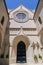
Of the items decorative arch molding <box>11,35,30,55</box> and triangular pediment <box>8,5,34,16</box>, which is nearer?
decorative arch molding <box>11,35,30,55</box>

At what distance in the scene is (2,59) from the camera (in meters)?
17.0

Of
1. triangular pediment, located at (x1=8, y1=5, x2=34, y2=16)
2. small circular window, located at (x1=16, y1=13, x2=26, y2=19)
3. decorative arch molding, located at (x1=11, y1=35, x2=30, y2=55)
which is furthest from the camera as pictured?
triangular pediment, located at (x1=8, y1=5, x2=34, y2=16)

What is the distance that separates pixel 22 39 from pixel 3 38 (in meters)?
2.25

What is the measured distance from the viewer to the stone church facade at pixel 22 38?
1805 centimetres

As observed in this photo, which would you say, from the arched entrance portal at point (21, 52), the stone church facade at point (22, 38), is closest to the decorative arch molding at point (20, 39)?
the stone church facade at point (22, 38)

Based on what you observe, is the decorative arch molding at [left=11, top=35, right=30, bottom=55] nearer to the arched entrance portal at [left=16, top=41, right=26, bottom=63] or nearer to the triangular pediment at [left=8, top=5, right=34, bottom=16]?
the arched entrance portal at [left=16, top=41, right=26, bottom=63]

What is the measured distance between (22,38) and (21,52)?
5.43 ft

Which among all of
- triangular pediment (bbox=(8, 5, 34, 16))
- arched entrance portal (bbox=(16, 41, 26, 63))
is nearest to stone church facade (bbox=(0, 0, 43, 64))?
arched entrance portal (bbox=(16, 41, 26, 63))

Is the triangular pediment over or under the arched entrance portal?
over

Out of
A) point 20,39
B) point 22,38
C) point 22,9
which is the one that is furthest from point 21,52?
point 22,9

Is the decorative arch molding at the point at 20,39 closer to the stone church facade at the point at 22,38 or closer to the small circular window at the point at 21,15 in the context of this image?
the stone church facade at the point at 22,38

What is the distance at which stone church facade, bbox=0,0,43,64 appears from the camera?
59.2 feet

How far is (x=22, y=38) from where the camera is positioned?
757 inches

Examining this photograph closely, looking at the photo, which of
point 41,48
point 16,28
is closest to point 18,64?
point 41,48
